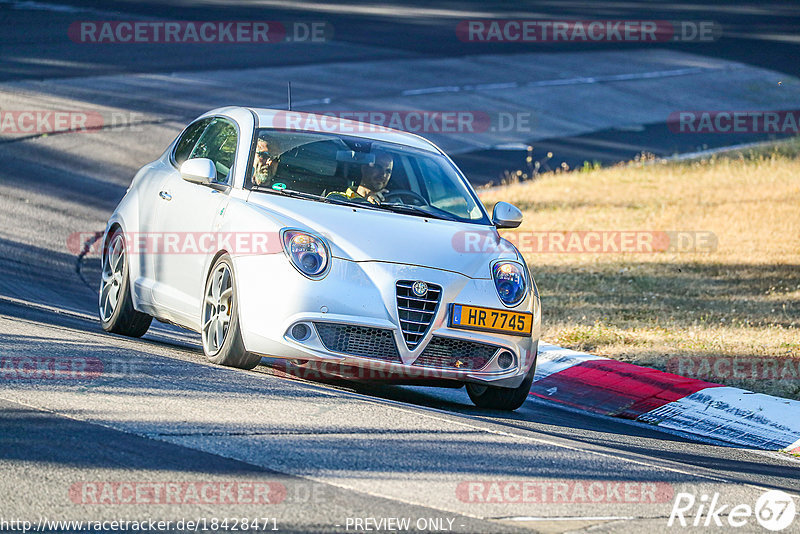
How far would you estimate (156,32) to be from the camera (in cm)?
2986

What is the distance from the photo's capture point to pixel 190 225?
8.61m

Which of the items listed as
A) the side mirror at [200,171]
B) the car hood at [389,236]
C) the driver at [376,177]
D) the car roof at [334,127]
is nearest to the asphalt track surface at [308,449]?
the car hood at [389,236]

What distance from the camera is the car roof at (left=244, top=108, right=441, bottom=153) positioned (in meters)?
8.90

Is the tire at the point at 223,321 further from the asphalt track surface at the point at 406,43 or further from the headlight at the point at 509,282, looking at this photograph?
the asphalt track surface at the point at 406,43

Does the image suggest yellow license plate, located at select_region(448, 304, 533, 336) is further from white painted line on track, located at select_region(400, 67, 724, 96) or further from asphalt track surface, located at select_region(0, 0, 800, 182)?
white painted line on track, located at select_region(400, 67, 724, 96)

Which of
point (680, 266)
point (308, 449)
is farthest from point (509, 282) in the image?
point (680, 266)

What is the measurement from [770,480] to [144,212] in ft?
16.0

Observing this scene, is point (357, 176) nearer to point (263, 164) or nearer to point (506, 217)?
point (263, 164)

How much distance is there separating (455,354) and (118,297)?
305cm

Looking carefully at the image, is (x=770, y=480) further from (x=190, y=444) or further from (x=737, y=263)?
(x=737, y=263)

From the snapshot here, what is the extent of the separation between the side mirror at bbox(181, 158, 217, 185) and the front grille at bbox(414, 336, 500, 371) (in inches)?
76.3

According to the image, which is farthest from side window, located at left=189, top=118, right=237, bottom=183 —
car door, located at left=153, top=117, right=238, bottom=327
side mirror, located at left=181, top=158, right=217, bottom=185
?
side mirror, located at left=181, top=158, right=217, bottom=185

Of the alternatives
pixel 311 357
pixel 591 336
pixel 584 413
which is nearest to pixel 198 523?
pixel 311 357

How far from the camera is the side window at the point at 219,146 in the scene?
876cm
